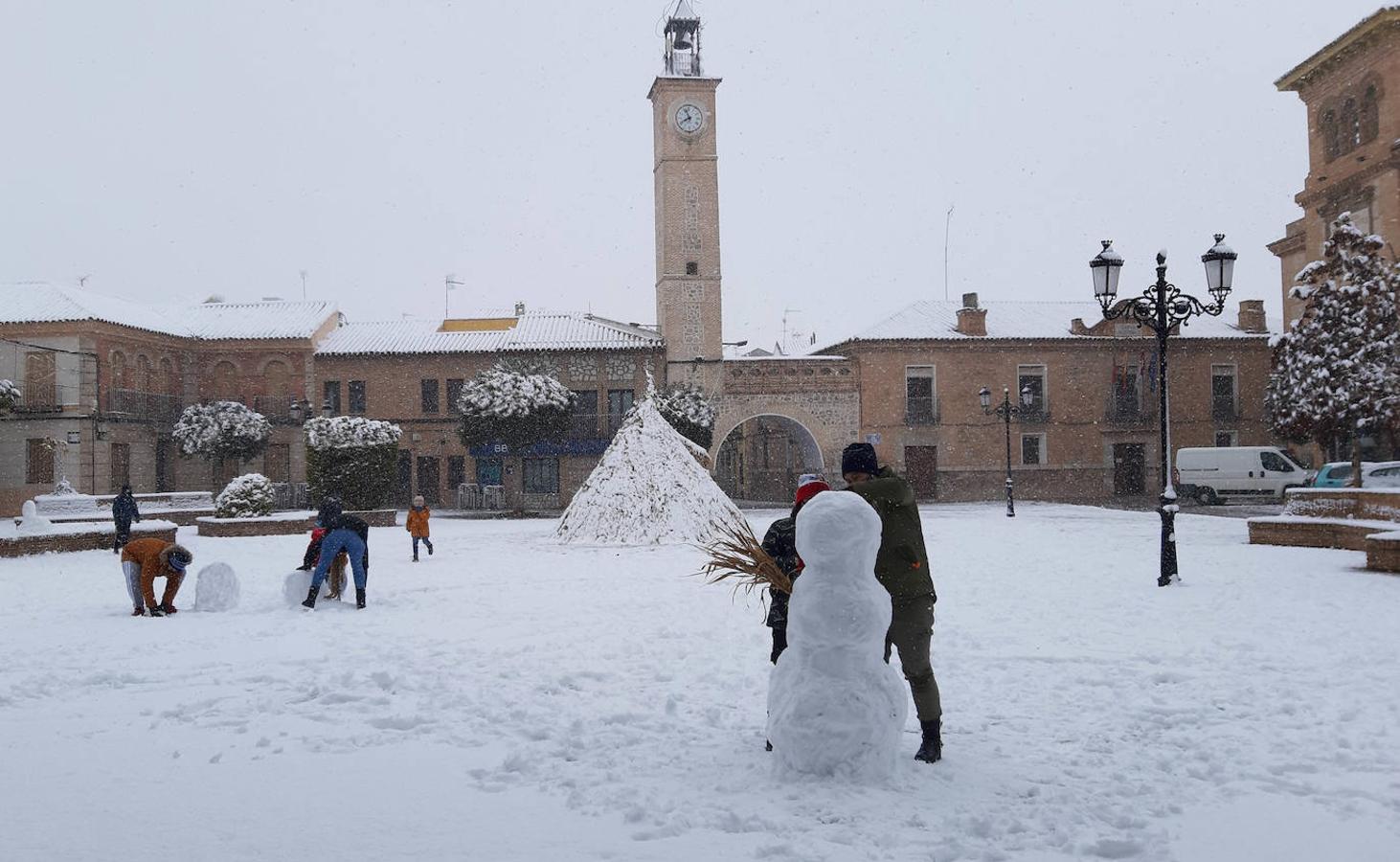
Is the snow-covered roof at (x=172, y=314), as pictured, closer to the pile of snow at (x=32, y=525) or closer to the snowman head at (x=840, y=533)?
the pile of snow at (x=32, y=525)

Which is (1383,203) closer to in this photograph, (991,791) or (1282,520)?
(1282,520)

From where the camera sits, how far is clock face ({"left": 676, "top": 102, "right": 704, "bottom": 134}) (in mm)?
33188

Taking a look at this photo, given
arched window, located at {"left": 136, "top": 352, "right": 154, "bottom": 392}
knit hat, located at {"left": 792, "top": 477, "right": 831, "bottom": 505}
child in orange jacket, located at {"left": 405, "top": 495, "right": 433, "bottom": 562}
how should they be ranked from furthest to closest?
arched window, located at {"left": 136, "top": 352, "right": 154, "bottom": 392}
child in orange jacket, located at {"left": 405, "top": 495, "right": 433, "bottom": 562}
knit hat, located at {"left": 792, "top": 477, "right": 831, "bottom": 505}

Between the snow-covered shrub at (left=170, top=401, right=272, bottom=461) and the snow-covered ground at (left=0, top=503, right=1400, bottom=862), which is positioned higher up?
the snow-covered shrub at (left=170, top=401, right=272, bottom=461)

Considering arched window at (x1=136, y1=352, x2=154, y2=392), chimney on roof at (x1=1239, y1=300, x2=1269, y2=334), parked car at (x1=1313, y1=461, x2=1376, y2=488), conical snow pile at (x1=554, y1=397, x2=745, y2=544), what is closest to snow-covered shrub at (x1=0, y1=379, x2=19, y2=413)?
conical snow pile at (x1=554, y1=397, x2=745, y2=544)

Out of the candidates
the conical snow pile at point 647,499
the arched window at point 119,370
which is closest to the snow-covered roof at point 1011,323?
the conical snow pile at point 647,499

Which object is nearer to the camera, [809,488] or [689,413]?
[809,488]

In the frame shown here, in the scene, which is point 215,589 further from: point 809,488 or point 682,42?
point 682,42

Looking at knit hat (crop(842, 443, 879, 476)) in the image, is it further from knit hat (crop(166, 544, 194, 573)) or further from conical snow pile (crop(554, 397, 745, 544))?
conical snow pile (crop(554, 397, 745, 544))

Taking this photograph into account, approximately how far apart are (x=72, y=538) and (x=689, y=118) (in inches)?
884

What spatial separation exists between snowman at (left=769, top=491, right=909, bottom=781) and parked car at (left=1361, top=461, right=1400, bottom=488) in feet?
64.4

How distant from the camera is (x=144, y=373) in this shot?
3409 cm

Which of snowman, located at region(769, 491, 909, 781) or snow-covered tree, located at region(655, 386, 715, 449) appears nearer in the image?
snowman, located at region(769, 491, 909, 781)

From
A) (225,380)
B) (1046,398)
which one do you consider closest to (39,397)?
(225,380)
